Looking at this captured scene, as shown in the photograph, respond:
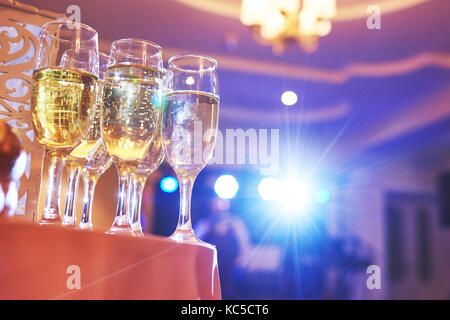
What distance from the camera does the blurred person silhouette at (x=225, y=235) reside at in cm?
556

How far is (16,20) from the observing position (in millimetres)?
→ 907

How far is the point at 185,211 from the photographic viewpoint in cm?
61

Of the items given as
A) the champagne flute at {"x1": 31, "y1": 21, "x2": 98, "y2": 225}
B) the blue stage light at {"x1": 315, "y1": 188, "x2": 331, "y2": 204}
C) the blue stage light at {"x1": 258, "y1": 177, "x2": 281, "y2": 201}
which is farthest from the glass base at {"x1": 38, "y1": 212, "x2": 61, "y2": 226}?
the blue stage light at {"x1": 315, "y1": 188, "x2": 331, "y2": 204}

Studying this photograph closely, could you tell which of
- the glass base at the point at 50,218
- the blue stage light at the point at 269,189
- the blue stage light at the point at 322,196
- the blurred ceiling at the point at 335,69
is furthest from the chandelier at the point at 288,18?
the blue stage light at the point at 322,196

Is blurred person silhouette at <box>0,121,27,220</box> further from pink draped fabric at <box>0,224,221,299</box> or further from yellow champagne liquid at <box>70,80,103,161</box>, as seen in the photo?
yellow champagne liquid at <box>70,80,103,161</box>

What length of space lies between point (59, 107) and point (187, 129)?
187mm

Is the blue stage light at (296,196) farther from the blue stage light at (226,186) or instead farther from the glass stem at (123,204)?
the glass stem at (123,204)

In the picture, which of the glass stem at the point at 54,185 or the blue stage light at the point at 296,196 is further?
the blue stage light at the point at 296,196

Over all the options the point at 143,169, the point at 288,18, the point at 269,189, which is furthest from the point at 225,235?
the point at 143,169

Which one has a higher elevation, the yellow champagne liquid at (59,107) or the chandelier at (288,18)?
the chandelier at (288,18)

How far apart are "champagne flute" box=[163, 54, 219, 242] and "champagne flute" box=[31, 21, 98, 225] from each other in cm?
12

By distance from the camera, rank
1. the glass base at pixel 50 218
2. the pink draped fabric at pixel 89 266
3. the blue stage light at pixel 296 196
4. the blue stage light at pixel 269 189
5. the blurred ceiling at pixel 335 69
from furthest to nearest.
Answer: the blue stage light at pixel 296 196 < the blue stage light at pixel 269 189 < the blurred ceiling at pixel 335 69 < the glass base at pixel 50 218 < the pink draped fabric at pixel 89 266

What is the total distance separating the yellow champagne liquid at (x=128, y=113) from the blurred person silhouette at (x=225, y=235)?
4989 mm

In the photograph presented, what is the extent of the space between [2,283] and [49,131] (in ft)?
0.76
